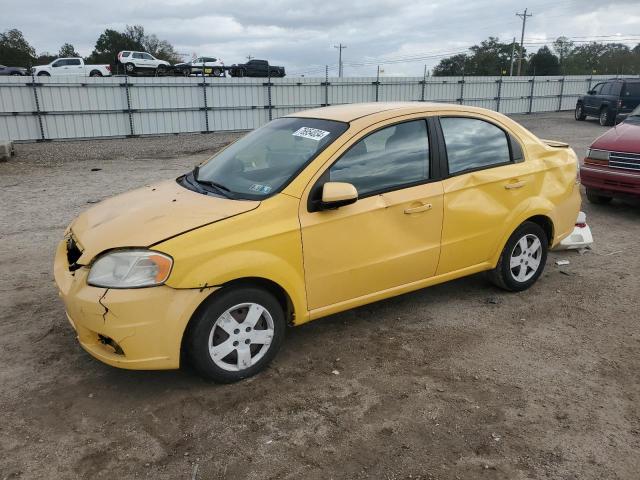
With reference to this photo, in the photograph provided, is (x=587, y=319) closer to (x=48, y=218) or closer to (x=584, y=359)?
(x=584, y=359)

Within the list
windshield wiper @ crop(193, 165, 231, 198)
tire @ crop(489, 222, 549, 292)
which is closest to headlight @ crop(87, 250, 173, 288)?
windshield wiper @ crop(193, 165, 231, 198)

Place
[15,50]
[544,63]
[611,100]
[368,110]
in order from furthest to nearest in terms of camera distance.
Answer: [544,63] → [15,50] → [611,100] → [368,110]

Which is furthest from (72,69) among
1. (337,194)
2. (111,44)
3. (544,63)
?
(544,63)

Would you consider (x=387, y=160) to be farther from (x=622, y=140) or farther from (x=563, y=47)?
(x=563, y=47)

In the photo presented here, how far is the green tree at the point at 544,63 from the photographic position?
63.8 m

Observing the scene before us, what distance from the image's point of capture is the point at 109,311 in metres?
3.00

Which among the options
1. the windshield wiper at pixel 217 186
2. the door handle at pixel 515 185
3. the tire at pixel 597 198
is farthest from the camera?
the tire at pixel 597 198

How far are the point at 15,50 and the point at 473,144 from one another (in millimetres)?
70839

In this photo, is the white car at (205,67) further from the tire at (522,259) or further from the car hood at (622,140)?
the tire at (522,259)

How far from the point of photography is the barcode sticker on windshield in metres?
3.80

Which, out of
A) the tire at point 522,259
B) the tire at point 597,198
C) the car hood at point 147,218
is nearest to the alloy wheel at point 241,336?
the car hood at point 147,218

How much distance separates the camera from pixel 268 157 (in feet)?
13.0

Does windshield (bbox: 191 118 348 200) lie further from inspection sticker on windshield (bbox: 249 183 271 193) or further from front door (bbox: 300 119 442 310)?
front door (bbox: 300 119 442 310)

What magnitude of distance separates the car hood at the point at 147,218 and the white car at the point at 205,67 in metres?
31.7
